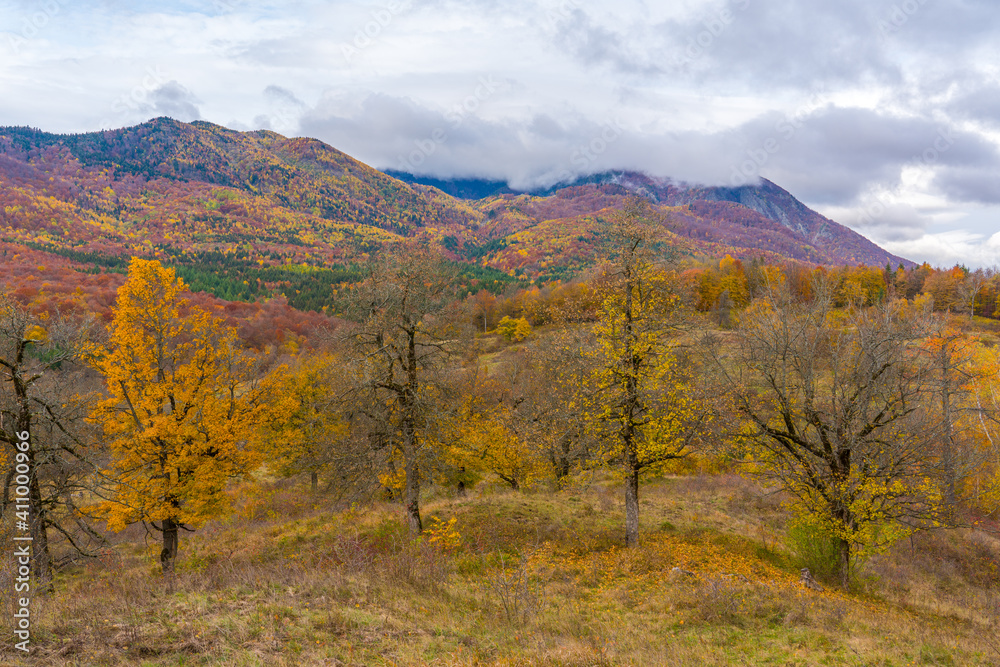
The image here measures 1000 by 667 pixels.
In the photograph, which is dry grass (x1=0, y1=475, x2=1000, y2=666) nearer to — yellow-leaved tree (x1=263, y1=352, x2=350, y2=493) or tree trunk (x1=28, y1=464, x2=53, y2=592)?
tree trunk (x1=28, y1=464, x2=53, y2=592)

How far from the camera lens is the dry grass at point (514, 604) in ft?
26.4

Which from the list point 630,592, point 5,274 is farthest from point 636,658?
point 5,274

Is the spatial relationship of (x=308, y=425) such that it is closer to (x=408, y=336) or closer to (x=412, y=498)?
(x=412, y=498)

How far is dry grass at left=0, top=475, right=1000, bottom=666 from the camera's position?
805cm

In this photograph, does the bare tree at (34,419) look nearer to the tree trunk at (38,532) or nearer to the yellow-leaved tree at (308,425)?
the tree trunk at (38,532)

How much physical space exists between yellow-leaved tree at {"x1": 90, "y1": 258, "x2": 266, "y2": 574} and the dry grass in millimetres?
2450

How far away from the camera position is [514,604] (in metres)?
10.9

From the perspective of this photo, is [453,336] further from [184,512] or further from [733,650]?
[733,650]

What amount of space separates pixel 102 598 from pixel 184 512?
655 cm

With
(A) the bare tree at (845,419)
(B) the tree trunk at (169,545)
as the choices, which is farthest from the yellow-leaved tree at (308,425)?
(A) the bare tree at (845,419)

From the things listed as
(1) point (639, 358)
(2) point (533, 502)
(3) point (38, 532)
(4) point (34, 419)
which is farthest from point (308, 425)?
(1) point (639, 358)

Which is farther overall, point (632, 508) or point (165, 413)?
point (632, 508)

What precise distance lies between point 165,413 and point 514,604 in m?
14.0

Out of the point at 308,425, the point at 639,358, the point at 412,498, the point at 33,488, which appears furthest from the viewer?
the point at 308,425
